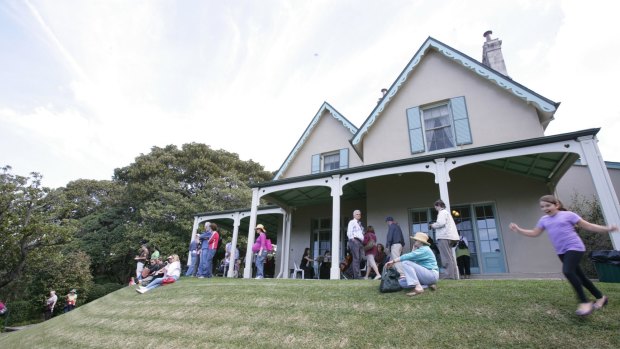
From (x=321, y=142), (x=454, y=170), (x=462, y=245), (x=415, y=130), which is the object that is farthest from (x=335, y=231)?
(x=321, y=142)

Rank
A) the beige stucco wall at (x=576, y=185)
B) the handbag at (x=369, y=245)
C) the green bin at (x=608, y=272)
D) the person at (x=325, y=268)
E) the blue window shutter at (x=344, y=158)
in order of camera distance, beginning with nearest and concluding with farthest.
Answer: the green bin at (x=608, y=272)
the handbag at (x=369, y=245)
the beige stucco wall at (x=576, y=185)
the person at (x=325, y=268)
the blue window shutter at (x=344, y=158)

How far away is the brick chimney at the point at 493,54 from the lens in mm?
12531

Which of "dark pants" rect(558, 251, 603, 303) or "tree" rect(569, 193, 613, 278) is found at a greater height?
"tree" rect(569, 193, 613, 278)

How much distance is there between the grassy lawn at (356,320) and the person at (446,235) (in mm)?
790

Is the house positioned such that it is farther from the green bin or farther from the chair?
the green bin

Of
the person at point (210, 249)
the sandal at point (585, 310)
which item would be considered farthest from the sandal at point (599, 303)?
the person at point (210, 249)

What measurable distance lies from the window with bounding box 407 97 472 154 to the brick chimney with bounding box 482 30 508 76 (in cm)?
309

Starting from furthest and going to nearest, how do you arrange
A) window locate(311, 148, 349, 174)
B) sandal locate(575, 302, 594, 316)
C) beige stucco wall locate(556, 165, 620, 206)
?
window locate(311, 148, 349, 174) < beige stucco wall locate(556, 165, 620, 206) < sandal locate(575, 302, 594, 316)

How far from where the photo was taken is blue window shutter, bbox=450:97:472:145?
34.8 ft

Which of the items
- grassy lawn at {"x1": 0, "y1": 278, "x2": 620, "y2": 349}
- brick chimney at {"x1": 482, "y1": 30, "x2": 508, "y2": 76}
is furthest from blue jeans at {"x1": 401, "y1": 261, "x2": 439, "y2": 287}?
brick chimney at {"x1": 482, "y1": 30, "x2": 508, "y2": 76}

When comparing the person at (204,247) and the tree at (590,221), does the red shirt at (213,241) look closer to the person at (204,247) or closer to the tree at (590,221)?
Result: the person at (204,247)

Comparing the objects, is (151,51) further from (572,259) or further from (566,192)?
(566,192)

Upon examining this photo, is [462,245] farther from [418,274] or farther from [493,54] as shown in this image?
[493,54]

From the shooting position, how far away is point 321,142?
15.5 m
